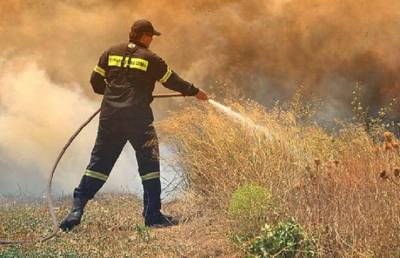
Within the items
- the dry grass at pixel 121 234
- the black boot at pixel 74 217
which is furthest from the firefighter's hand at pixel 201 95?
the black boot at pixel 74 217

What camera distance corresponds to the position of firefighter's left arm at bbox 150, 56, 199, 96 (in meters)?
7.79

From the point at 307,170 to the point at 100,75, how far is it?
308 centimetres

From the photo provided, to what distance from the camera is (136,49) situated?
7836 mm

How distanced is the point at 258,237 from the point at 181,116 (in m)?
3.32

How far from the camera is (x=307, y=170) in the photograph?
5.88 meters

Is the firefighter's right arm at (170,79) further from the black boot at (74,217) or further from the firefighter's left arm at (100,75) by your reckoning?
the black boot at (74,217)

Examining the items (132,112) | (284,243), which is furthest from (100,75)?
(284,243)

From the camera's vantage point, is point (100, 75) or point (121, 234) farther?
point (100, 75)

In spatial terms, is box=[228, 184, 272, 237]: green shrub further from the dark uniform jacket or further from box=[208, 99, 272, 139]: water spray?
the dark uniform jacket

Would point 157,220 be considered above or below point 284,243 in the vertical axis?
above

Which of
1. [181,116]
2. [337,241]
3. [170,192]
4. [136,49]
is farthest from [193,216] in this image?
[337,241]

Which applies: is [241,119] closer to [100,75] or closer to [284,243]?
[100,75]

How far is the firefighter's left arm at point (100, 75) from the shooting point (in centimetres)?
800

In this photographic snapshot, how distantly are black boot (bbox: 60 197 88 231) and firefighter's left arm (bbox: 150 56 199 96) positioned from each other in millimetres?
1581
